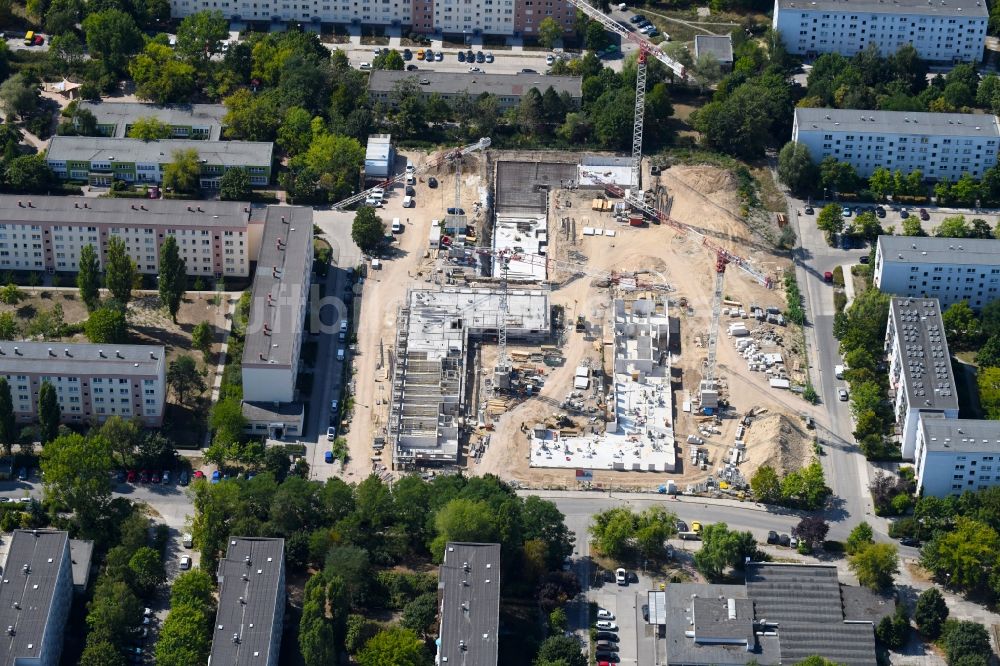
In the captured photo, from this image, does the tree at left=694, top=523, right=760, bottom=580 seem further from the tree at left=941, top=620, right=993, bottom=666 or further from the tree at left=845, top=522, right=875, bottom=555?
the tree at left=941, top=620, right=993, bottom=666

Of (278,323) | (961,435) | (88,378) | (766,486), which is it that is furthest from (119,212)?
(961,435)

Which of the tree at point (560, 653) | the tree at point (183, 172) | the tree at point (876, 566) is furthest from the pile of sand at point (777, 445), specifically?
the tree at point (183, 172)

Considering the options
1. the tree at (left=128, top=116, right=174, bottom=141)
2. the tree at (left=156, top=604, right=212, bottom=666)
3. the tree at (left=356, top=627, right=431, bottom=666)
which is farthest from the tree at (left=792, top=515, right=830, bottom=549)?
the tree at (left=128, top=116, right=174, bottom=141)

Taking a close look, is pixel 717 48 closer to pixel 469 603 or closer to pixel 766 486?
pixel 766 486

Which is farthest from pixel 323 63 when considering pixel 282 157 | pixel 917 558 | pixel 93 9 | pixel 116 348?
pixel 917 558

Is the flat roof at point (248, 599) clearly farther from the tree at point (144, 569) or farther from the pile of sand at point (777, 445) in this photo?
the pile of sand at point (777, 445)

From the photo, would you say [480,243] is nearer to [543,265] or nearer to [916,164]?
[543,265]
